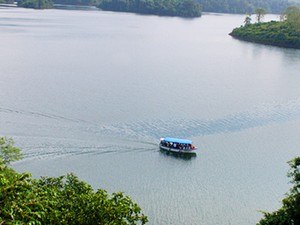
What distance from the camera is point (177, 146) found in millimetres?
28766

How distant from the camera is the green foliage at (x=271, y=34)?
7869 cm

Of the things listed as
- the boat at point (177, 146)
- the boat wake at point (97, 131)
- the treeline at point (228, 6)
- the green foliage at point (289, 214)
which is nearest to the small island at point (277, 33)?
the boat wake at point (97, 131)

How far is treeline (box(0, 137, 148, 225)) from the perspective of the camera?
8.30 m

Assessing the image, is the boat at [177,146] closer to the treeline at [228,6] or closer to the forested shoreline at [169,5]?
the forested shoreline at [169,5]

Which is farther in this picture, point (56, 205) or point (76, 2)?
point (76, 2)

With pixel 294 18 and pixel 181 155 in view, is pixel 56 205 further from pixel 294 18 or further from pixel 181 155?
pixel 294 18

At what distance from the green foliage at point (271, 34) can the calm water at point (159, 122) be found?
49.5 ft

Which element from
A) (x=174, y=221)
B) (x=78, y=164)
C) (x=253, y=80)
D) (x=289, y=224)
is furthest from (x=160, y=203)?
(x=253, y=80)

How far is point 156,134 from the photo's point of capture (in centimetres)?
3102

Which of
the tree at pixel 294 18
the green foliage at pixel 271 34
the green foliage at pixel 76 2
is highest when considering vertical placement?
the green foliage at pixel 76 2

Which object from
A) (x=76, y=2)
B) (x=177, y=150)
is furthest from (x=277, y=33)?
(x=76, y=2)

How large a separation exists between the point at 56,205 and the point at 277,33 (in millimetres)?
77749

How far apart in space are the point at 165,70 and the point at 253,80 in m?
Result: 10.5

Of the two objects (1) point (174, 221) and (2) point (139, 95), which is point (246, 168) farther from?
(2) point (139, 95)
